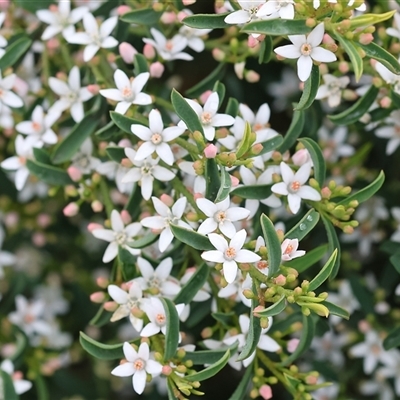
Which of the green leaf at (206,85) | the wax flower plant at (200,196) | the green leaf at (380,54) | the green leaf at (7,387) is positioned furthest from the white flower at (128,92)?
the green leaf at (7,387)

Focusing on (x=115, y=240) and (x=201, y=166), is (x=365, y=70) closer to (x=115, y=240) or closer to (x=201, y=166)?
(x=201, y=166)

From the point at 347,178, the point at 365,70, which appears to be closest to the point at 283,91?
the point at 347,178

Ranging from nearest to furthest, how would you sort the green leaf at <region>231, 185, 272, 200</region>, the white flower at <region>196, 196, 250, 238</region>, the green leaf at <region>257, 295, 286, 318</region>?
the green leaf at <region>257, 295, 286, 318</region>, the white flower at <region>196, 196, 250, 238</region>, the green leaf at <region>231, 185, 272, 200</region>

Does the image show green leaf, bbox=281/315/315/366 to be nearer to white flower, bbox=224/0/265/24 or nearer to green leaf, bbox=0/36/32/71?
white flower, bbox=224/0/265/24

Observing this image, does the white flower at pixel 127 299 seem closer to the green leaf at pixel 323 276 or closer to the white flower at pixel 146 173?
the white flower at pixel 146 173

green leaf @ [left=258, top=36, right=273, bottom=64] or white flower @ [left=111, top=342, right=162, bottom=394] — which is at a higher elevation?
green leaf @ [left=258, top=36, right=273, bottom=64]

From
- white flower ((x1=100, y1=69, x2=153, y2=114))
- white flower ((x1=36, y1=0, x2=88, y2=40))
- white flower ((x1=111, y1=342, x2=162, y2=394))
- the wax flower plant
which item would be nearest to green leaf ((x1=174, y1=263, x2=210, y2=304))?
the wax flower plant
